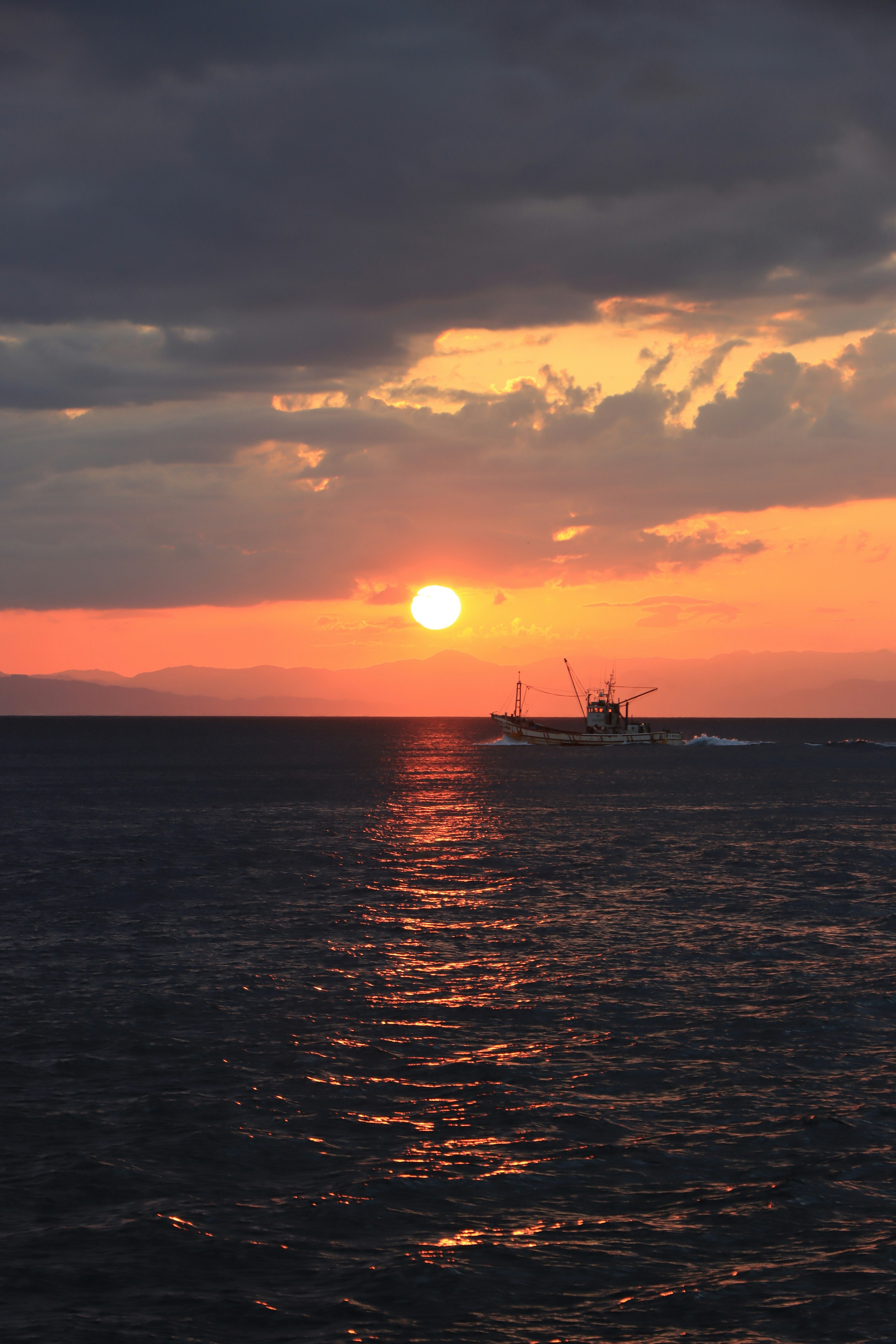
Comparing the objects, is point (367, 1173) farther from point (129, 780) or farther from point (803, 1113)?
point (129, 780)

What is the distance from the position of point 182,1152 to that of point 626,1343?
9834 mm

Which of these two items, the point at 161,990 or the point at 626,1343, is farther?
the point at 161,990

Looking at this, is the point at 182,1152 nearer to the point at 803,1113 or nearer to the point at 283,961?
the point at 803,1113

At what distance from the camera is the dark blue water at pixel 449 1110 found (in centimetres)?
1622

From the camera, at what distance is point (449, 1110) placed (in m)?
23.7

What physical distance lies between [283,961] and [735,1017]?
51.6ft

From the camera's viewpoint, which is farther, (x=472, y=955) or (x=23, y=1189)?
(x=472, y=955)

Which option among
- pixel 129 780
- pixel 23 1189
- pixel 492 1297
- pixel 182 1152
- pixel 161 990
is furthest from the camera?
pixel 129 780

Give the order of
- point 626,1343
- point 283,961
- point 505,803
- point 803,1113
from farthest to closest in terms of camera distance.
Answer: point 505,803
point 283,961
point 803,1113
point 626,1343

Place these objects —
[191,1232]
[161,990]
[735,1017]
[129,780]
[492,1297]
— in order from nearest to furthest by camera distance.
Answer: [492,1297], [191,1232], [735,1017], [161,990], [129,780]

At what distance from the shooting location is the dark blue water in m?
16.2

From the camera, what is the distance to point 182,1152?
21297mm

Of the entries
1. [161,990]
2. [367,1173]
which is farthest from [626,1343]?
[161,990]

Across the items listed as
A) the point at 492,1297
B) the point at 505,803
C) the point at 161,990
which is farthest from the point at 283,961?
the point at 505,803
